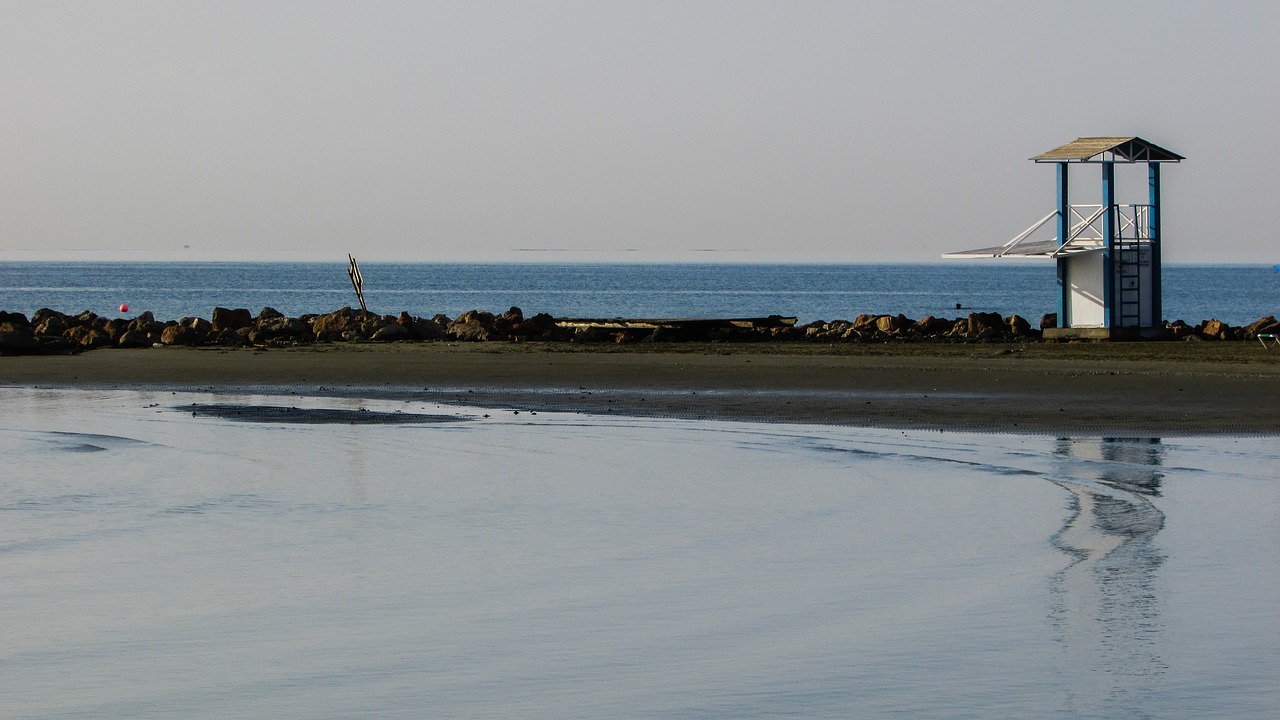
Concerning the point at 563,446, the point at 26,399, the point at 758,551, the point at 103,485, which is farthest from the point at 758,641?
the point at 26,399

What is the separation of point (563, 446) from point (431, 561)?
6197 millimetres

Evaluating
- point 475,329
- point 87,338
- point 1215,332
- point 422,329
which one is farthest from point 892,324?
point 87,338

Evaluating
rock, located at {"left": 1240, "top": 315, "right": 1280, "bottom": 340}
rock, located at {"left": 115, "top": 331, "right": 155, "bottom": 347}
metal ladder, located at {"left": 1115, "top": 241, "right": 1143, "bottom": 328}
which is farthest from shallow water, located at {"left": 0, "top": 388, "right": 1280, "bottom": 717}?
rock, located at {"left": 1240, "top": 315, "right": 1280, "bottom": 340}

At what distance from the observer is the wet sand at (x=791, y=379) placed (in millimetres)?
19359

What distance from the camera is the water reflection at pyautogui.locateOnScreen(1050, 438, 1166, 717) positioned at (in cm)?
703

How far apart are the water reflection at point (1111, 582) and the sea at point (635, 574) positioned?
3cm

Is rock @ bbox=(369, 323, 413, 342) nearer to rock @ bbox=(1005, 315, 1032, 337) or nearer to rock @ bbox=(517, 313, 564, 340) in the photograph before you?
rock @ bbox=(517, 313, 564, 340)

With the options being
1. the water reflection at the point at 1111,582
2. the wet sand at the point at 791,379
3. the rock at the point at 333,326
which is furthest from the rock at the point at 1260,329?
the water reflection at the point at 1111,582

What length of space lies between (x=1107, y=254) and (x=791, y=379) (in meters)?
11.5

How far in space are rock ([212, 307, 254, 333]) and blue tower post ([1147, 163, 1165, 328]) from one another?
64.9 ft

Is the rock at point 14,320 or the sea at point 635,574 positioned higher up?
the rock at point 14,320

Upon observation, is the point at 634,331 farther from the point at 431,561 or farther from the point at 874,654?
the point at 874,654

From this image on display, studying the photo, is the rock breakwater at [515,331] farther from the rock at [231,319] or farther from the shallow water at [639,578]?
the shallow water at [639,578]

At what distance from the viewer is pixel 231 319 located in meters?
37.8
